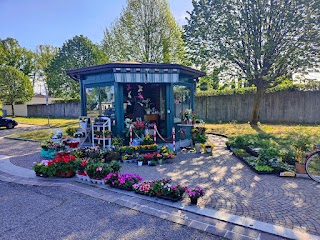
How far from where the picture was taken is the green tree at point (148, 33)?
15.9 metres

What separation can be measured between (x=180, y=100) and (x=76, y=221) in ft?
20.3

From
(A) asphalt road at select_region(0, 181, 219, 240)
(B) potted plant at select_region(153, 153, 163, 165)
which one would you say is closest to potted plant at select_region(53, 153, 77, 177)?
(A) asphalt road at select_region(0, 181, 219, 240)

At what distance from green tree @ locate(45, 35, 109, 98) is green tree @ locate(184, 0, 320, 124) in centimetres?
1318

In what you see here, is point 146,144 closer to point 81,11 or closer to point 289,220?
point 289,220

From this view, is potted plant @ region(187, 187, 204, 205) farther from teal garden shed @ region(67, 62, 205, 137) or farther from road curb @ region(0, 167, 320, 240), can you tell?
teal garden shed @ region(67, 62, 205, 137)

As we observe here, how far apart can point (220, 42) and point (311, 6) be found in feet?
13.1

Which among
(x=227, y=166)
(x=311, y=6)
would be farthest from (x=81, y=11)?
(x=311, y=6)

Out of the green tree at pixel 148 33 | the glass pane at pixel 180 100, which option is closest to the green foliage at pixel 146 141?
the glass pane at pixel 180 100

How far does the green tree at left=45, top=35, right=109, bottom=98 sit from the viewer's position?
2286cm

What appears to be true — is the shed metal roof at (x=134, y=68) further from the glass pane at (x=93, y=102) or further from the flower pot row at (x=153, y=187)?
the flower pot row at (x=153, y=187)

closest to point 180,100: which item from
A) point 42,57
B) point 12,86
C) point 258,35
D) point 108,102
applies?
point 108,102

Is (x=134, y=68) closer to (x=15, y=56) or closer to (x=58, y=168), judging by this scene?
(x=58, y=168)

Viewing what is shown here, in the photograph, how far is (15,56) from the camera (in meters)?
31.1

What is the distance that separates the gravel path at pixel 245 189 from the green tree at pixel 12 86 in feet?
75.0
